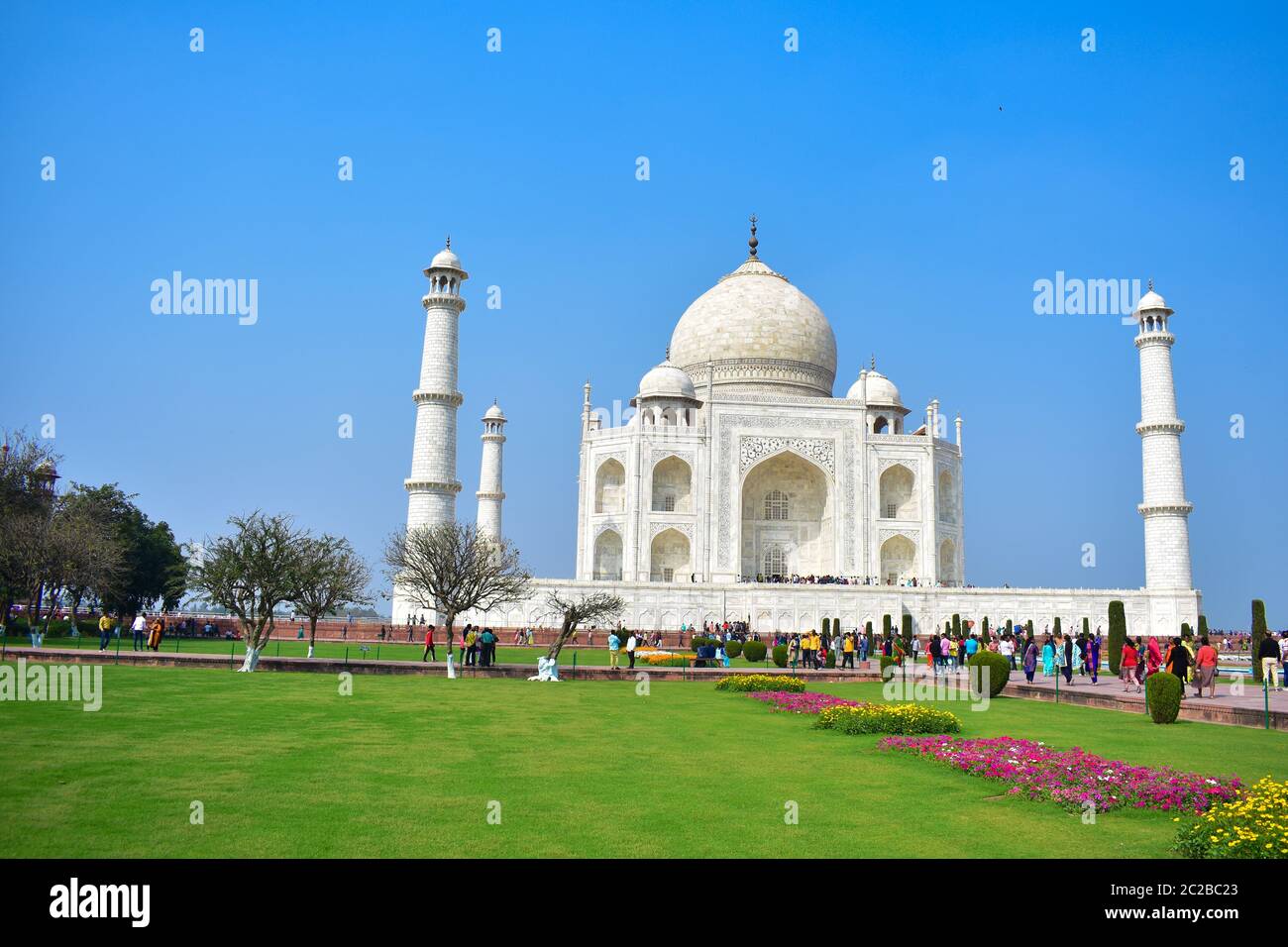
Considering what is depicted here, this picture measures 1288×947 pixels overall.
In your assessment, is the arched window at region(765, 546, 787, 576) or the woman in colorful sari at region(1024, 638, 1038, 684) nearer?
the woman in colorful sari at region(1024, 638, 1038, 684)

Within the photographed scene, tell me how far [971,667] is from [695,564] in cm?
2167

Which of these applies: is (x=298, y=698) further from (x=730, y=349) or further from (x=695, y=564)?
(x=730, y=349)

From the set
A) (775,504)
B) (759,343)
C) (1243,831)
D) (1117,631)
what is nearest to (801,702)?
(1243,831)

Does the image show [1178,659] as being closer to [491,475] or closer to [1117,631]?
[1117,631]

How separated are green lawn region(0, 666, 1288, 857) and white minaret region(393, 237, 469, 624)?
22.1m

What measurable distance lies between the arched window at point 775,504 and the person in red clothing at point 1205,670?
2602 cm

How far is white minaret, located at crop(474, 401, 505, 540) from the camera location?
4625cm

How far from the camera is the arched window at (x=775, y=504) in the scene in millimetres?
43125

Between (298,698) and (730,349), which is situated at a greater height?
(730,349)

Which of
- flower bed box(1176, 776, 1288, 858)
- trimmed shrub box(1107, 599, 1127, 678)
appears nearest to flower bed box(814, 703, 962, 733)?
flower bed box(1176, 776, 1288, 858)

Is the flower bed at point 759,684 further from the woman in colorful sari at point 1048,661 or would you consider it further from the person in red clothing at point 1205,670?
the woman in colorful sari at point 1048,661

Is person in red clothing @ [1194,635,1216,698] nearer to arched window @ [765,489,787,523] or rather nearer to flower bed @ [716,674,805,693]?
flower bed @ [716,674,805,693]
